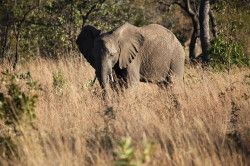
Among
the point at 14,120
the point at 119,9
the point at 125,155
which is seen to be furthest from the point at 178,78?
the point at 119,9

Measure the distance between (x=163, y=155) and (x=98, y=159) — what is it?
25.7 inches

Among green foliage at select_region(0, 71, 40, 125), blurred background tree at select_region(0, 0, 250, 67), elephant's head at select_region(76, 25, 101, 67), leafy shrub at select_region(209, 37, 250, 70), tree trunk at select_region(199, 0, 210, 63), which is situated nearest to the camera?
green foliage at select_region(0, 71, 40, 125)

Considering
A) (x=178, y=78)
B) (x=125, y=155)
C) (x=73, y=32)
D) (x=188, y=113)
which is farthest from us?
(x=73, y=32)

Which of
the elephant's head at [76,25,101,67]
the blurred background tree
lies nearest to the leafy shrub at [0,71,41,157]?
the elephant's head at [76,25,101,67]

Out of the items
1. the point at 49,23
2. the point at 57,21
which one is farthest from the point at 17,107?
the point at 57,21

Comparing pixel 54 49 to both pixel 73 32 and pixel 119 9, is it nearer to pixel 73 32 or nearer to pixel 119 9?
pixel 73 32

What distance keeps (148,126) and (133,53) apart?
3980 mm

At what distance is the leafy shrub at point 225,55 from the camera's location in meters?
13.3

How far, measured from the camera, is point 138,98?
8852mm

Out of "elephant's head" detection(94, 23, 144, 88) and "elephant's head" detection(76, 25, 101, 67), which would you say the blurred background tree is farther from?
"elephant's head" detection(94, 23, 144, 88)

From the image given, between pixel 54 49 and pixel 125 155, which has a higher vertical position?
pixel 125 155

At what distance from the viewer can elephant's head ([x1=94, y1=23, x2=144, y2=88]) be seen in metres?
9.93

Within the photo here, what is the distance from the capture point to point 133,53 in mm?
10805

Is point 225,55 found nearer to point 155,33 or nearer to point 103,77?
point 155,33
